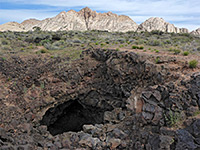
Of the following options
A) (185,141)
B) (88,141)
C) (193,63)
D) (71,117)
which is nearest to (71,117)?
(71,117)

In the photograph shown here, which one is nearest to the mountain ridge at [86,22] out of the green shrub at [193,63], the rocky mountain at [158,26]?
the rocky mountain at [158,26]

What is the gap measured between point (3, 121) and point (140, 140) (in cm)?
901

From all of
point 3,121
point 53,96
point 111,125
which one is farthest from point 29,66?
point 111,125

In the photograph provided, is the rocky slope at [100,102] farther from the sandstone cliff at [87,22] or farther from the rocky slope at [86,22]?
the sandstone cliff at [87,22]

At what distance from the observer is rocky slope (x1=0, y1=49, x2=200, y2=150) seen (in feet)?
30.0

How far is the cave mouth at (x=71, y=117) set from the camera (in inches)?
635

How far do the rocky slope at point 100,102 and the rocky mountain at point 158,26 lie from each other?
32428 mm

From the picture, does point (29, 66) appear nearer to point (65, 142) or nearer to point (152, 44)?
point (65, 142)

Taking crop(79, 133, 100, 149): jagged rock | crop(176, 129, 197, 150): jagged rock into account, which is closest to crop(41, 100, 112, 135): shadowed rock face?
crop(79, 133, 100, 149): jagged rock

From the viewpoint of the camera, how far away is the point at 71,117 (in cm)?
1841

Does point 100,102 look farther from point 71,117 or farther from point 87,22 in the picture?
point 87,22

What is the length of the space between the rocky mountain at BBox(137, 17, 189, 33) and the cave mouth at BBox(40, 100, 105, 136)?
1349 inches

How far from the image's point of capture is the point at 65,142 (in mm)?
10445

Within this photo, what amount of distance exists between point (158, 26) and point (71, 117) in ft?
123
